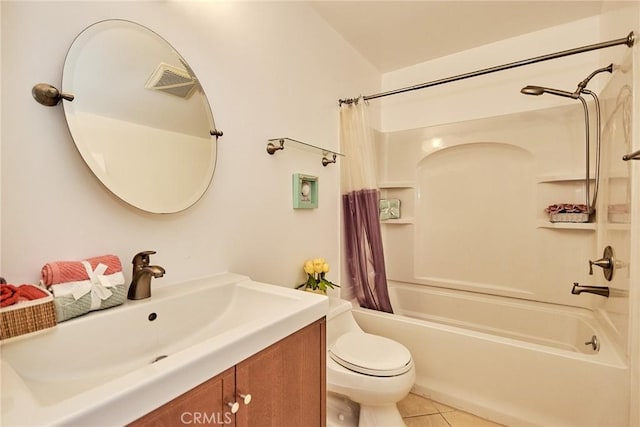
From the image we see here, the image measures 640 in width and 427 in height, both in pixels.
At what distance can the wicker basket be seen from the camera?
0.60 m

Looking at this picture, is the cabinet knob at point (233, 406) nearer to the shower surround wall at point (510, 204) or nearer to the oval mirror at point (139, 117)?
the oval mirror at point (139, 117)

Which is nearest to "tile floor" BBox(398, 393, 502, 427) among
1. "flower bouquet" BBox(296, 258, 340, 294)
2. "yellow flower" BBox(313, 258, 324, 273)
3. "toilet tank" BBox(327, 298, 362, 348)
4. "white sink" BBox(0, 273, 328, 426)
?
"toilet tank" BBox(327, 298, 362, 348)

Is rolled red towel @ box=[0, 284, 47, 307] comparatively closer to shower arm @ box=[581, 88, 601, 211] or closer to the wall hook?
the wall hook

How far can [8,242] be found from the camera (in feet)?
2.40

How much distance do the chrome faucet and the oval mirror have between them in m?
0.18

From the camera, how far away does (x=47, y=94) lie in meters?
0.78

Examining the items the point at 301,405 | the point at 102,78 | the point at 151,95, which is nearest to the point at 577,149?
the point at 301,405

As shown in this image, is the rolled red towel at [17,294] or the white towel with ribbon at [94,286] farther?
the white towel with ribbon at [94,286]

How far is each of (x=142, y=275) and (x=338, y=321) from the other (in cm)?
108

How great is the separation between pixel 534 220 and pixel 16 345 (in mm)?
A: 2808

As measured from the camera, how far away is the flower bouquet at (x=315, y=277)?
1705 mm

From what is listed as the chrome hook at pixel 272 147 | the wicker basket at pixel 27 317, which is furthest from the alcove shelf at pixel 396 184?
the wicker basket at pixel 27 317

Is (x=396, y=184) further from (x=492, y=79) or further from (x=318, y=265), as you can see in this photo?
(x=318, y=265)

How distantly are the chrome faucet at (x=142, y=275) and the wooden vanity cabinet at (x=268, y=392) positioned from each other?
1.41 feet
